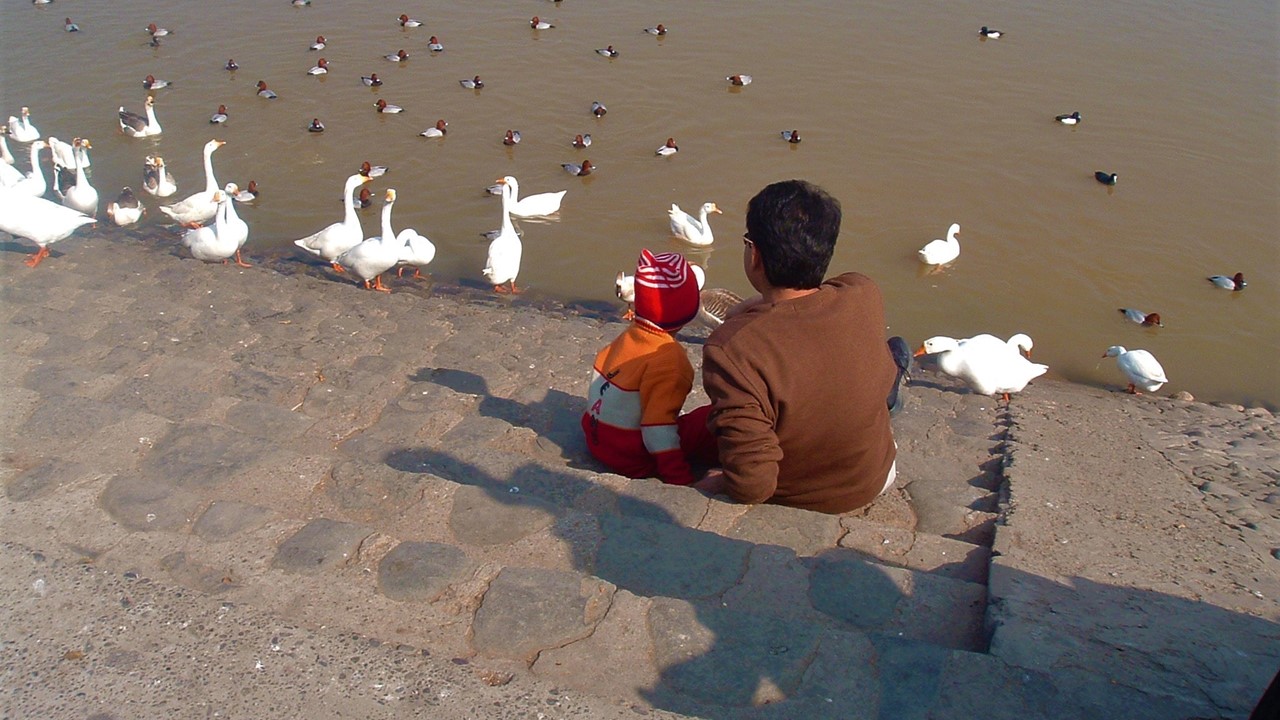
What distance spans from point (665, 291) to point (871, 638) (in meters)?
1.66

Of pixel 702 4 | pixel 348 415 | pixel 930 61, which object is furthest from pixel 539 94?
pixel 348 415

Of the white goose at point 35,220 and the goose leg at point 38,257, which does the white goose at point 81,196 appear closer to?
the goose leg at point 38,257

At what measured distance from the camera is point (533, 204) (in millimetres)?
10570

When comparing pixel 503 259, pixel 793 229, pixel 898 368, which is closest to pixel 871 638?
pixel 793 229

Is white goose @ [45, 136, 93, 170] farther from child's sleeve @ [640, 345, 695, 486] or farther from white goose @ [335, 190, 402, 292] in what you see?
child's sleeve @ [640, 345, 695, 486]

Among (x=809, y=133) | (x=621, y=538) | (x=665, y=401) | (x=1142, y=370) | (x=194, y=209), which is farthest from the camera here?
(x=809, y=133)

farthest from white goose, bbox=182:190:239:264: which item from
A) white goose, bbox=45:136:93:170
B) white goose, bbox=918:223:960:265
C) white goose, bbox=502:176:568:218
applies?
white goose, bbox=918:223:960:265

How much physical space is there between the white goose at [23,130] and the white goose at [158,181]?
2155mm

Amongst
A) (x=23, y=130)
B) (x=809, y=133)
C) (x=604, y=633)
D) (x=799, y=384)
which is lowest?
(x=23, y=130)

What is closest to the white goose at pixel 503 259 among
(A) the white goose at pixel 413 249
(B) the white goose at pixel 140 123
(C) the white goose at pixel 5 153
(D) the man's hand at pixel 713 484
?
(A) the white goose at pixel 413 249

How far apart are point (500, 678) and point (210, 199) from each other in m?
9.23

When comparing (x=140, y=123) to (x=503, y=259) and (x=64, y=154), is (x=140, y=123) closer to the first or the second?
(x=64, y=154)

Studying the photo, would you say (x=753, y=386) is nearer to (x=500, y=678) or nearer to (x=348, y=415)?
(x=500, y=678)

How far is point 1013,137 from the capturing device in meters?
12.3
